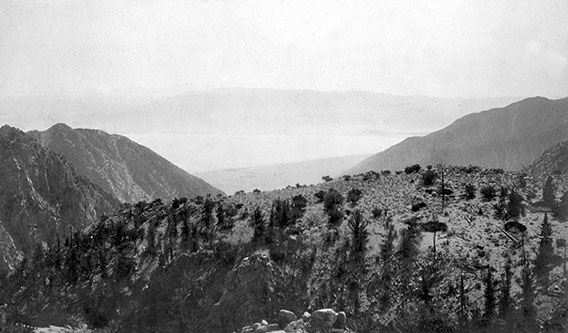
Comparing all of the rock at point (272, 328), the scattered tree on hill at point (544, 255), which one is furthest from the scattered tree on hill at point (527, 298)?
the rock at point (272, 328)

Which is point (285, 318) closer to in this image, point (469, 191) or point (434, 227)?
point (434, 227)

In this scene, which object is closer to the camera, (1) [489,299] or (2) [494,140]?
(1) [489,299]

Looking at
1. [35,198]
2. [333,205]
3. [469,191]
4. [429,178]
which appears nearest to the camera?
[469,191]

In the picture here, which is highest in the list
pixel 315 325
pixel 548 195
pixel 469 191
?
pixel 469 191

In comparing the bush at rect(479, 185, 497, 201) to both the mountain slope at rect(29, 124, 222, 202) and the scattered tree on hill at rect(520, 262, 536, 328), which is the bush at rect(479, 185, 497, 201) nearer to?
the scattered tree on hill at rect(520, 262, 536, 328)

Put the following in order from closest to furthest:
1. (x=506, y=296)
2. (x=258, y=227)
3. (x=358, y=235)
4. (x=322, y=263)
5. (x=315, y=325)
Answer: (x=315, y=325), (x=506, y=296), (x=322, y=263), (x=358, y=235), (x=258, y=227)

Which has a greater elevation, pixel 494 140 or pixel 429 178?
pixel 494 140

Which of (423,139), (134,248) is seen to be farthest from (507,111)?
(134,248)

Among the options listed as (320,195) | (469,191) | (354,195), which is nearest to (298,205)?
(320,195)

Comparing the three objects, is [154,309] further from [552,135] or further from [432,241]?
[552,135]
